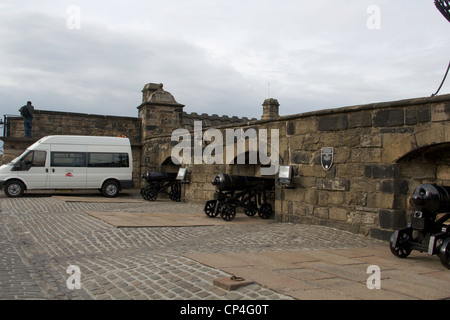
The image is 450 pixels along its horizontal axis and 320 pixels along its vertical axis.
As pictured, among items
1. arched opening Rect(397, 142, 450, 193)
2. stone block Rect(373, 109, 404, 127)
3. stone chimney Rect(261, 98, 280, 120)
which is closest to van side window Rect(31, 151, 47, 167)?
stone block Rect(373, 109, 404, 127)

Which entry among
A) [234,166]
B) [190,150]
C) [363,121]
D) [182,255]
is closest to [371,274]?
[182,255]

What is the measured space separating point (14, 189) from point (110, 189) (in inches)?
124

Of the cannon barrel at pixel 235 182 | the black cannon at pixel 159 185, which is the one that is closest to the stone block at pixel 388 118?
the cannon barrel at pixel 235 182

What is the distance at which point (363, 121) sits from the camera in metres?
7.83

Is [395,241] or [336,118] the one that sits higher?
A: [336,118]

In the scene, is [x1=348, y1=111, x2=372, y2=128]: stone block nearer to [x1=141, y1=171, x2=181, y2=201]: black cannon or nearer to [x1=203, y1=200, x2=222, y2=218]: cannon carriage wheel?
[x1=203, y1=200, x2=222, y2=218]: cannon carriage wheel

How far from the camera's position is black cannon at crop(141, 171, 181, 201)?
15445 millimetres

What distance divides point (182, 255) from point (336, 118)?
432cm

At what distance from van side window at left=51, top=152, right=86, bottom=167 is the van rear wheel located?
1242mm

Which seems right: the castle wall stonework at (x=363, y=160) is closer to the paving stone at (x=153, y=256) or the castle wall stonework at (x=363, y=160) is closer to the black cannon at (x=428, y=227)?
the paving stone at (x=153, y=256)

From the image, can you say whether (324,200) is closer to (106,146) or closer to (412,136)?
(412,136)

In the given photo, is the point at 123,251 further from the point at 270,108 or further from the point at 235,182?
the point at 270,108

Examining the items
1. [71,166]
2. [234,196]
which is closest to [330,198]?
[234,196]

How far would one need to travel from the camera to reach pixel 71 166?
50.2 feet
